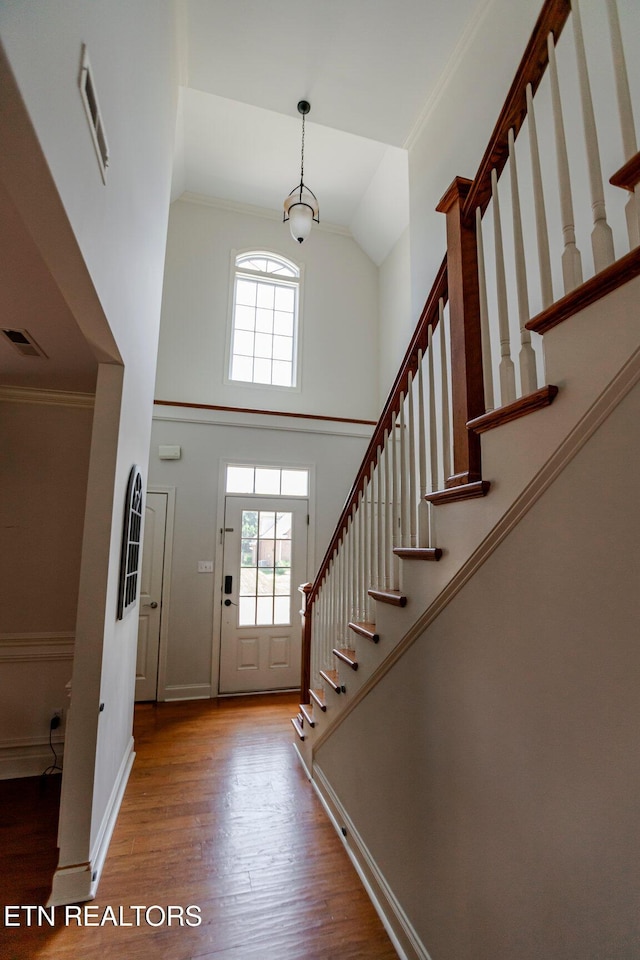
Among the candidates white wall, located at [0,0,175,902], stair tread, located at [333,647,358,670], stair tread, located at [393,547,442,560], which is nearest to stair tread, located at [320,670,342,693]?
stair tread, located at [333,647,358,670]

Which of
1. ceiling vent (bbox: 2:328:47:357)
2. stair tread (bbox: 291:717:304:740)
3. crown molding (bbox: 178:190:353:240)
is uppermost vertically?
crown molding (bbox: 178:190:353:240)

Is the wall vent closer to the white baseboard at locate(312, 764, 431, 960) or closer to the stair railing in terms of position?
the stair railing

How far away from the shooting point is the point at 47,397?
285 cm

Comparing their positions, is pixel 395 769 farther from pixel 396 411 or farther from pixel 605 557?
pixel 396 411

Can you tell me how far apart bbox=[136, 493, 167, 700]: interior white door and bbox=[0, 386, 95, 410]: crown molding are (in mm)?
1620

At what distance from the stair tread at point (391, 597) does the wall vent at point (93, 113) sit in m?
1.82

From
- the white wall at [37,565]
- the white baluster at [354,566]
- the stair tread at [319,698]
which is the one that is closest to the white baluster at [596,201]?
the white baluster at [354,566]

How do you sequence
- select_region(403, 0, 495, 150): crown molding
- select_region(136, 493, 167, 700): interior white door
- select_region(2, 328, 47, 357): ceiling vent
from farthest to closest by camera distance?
select_region(136, 493, 167, 700): interior white door
select_region(403, 0, 495, 150): crown molding
select_region(2, 328, 47, 357): ceiling vent

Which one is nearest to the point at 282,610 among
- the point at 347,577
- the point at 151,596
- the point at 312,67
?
the point at 151,596

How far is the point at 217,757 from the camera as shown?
307cm

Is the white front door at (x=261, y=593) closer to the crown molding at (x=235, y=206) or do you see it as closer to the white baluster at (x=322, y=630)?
the white baluster at (x=322, y=630)

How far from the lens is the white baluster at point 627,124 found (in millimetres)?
882

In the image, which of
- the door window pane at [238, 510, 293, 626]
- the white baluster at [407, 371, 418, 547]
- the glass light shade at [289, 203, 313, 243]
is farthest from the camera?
the door window pane at [238, 510, 293, 626]

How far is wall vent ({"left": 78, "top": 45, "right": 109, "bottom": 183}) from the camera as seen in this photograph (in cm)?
122
